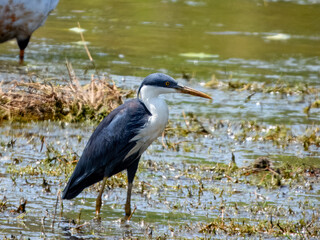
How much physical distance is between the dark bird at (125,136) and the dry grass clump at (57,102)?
2542 millimetres

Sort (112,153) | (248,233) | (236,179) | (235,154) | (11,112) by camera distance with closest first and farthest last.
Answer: (248,233)
(112,153)
(236,179)
(235,154)
(11,112)

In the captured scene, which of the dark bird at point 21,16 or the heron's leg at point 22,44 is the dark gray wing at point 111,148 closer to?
the dark bird at point 21,16

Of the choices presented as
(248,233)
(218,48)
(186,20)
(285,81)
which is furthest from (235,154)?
(186,20)

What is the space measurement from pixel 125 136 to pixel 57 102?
9.37 ft

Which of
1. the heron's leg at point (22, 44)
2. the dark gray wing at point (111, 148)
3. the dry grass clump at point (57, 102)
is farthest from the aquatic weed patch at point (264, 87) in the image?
the dark gray wing at point (111, 148)

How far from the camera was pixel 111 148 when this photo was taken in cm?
564

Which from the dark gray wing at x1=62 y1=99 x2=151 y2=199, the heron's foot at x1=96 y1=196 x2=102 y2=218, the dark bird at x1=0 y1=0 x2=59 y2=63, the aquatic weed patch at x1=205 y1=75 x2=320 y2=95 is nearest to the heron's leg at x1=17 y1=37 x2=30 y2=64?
the dark bird at x1=0 y1=0 x2=59 y2=63

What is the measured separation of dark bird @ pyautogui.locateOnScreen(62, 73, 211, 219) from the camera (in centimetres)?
559

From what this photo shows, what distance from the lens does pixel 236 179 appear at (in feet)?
21.7

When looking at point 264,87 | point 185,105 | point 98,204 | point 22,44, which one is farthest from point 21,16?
point 98,204

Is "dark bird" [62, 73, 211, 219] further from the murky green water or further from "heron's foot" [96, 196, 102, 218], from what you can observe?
the murky green water

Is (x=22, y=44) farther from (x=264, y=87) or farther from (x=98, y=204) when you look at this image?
(x=98, y=204)

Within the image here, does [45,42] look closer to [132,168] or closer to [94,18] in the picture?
[94,18]

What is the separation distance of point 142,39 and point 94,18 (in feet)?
6.45
